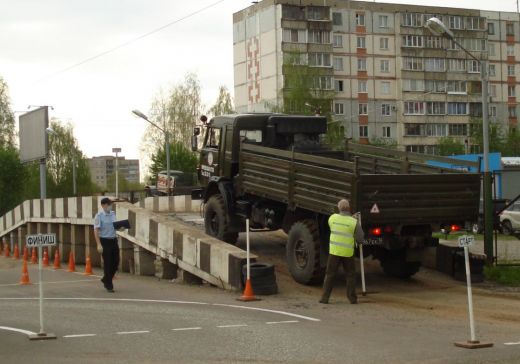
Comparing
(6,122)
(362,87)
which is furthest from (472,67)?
(6,122)

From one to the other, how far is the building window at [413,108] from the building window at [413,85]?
1.44 m

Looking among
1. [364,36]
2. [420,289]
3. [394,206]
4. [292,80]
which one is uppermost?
[364,36]

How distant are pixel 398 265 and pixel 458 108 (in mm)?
74357

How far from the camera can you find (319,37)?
80.6 metres

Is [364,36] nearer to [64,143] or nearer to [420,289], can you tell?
[64,143]

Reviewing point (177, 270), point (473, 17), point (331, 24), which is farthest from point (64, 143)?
point (177, 270)

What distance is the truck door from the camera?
18.4m

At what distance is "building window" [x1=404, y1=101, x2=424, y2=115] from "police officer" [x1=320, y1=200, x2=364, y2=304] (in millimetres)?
73853

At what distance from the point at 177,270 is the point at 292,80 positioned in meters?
48.6

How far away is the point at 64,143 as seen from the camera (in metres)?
89.6

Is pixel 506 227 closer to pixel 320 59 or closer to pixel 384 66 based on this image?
pixel 320 59

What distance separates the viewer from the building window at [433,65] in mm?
86562

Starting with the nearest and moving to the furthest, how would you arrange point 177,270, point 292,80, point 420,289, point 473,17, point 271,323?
point 271,323 → point 420,289 → point 177,270 → point 292,80 → point 473,17

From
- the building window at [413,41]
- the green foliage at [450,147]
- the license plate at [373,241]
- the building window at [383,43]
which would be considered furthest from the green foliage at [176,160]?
the license plate at [373,241]
